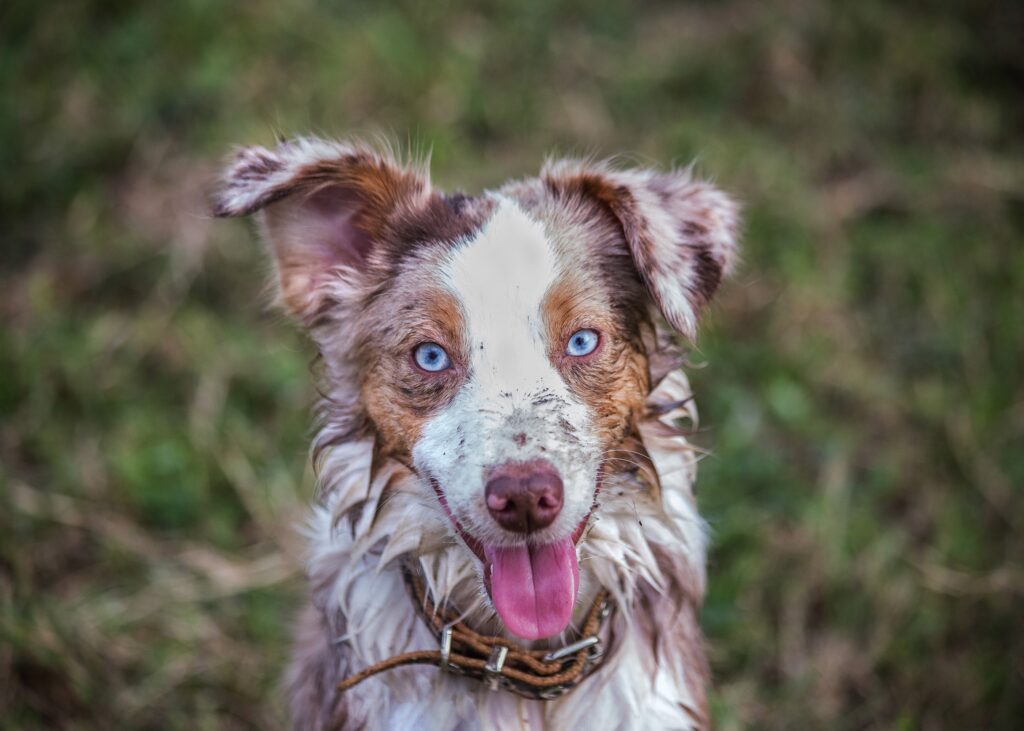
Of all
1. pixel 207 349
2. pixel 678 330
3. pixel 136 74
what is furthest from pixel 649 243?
pixel 136 74

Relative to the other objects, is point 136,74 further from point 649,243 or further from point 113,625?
point 649,243

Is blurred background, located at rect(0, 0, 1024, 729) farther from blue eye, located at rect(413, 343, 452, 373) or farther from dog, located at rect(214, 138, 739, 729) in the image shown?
blue eye, located at rect(413, 343, 452, 373)

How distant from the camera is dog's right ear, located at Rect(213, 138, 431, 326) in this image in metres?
2.39

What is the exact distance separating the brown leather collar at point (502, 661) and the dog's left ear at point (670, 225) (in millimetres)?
782

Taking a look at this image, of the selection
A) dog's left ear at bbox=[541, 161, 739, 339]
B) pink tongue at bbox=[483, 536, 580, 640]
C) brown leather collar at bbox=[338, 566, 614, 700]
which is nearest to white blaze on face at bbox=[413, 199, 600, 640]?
pink tongue at bbox=[483, 536, 580, 640]

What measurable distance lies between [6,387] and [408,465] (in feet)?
8.42

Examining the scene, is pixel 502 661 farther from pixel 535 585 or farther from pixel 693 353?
pixel 693 353

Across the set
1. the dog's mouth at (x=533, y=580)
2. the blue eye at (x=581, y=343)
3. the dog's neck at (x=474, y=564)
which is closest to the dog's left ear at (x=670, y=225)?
the blue eye at (x=581, y=343)

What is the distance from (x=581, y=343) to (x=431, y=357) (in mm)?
348

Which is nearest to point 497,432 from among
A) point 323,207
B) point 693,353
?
point 323,207

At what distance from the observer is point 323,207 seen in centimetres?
252

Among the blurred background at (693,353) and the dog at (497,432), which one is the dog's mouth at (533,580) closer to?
the dog at (497,432)

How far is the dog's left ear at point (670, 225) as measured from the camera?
228cm

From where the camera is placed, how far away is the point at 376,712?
229 cm
